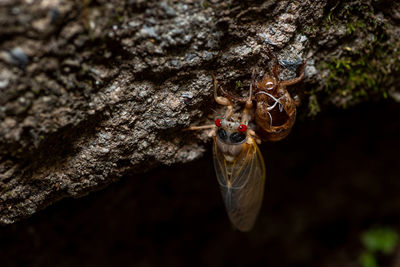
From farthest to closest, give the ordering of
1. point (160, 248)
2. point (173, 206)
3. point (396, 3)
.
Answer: point (160, 248)
point (173, 206)
point (396, 3)

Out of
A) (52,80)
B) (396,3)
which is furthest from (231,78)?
(396,3)

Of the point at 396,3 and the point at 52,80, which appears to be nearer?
the point at 52,80

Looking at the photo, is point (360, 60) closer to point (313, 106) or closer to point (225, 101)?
point (313, 106)

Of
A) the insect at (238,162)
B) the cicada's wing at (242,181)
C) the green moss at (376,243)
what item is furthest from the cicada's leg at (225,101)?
the green moss at (376,243)

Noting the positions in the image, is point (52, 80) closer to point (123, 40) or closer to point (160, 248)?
point (123, 40)

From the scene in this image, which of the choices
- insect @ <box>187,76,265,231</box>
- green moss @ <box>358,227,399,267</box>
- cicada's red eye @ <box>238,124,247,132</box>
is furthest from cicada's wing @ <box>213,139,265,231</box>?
green moss @ <box>358,227,399,267</box>

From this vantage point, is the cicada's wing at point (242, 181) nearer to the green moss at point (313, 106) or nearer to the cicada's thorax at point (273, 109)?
the cicada's thorax at point (273, 109)
